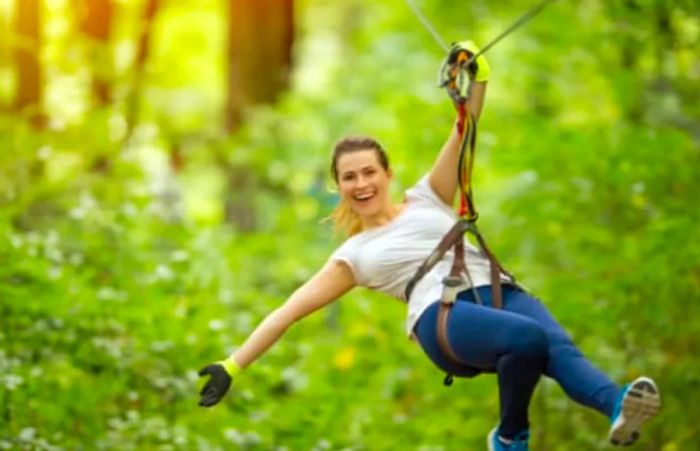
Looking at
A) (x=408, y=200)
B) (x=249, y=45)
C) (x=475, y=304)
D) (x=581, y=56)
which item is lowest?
(x=475, y=304)

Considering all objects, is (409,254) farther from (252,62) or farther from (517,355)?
(252,62)

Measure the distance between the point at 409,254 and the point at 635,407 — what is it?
1285 millimetres

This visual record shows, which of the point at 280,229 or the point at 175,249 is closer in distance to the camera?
the point at 175,249

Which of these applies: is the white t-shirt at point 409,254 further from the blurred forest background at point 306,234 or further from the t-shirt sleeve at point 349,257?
the blurred forest background at point 306,234

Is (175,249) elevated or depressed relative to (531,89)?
depressed

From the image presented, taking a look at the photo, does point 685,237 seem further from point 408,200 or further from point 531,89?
point 531,89

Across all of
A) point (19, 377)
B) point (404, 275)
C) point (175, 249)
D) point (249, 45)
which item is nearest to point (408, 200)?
point (404, 275)

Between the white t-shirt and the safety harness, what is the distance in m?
0.05

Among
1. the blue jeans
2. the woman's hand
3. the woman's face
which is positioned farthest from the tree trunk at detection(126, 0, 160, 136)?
the blue jeans

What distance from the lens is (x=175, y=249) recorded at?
12.0 meters

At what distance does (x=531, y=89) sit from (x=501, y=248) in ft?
9.22

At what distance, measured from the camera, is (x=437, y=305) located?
621 centimetres

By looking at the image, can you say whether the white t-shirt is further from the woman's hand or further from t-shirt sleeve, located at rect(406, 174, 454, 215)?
the woman's hand

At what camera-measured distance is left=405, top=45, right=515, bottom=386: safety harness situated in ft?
20.2
